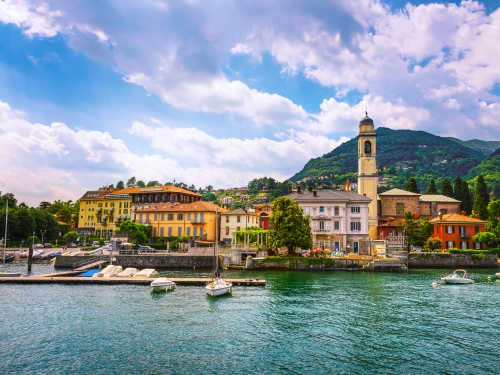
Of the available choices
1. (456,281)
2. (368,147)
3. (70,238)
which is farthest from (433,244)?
(70,238)

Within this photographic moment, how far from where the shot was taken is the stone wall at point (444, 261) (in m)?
65.2

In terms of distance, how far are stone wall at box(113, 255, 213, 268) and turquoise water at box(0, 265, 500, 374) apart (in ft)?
81.4

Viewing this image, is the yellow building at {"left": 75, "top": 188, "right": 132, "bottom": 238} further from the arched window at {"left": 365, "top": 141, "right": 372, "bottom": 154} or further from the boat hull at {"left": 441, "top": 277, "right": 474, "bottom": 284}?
the boat hull at {"left": 441, "top": 277, "right": 474, "bottom": 284}

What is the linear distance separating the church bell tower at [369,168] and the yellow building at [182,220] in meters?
30.8

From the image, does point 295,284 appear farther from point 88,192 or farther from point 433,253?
point 88,192

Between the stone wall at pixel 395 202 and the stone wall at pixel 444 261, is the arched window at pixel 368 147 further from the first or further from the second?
the stone wall at pixel 444 261

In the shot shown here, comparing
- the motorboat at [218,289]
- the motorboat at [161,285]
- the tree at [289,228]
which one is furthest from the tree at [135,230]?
the motorboat at [218,289]

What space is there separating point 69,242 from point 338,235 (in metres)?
63.5

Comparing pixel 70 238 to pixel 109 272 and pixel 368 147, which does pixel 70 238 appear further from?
pixel 368 147

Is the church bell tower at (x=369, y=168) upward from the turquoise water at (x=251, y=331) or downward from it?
upward

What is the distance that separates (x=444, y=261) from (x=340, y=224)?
17.2 m

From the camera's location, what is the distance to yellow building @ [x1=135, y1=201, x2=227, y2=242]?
8406cm

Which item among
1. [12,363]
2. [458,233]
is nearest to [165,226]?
[458,233]

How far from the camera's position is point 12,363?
1880 cm
